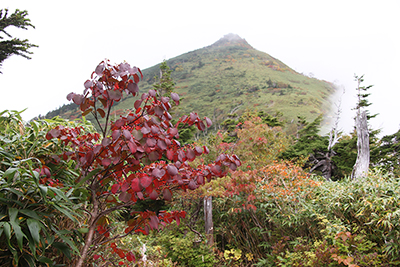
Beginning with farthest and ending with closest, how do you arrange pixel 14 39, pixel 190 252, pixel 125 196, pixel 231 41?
pixel 231 41
pixel 14 39
pixel 190 252
pixel 125 196

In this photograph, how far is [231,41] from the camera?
255 feet

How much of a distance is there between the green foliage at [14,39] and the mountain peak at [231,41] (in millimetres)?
72460

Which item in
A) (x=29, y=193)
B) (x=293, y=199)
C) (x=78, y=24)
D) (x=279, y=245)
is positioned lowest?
(x=279, y=245)

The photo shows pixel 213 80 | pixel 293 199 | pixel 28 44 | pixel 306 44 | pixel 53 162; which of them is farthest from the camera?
pixel 306 44

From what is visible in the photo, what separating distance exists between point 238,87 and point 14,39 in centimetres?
3942

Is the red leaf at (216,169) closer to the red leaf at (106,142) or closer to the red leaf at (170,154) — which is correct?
the red leaf at (170,154)

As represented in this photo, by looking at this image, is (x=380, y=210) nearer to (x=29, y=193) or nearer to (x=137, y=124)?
(x=137, y=124)

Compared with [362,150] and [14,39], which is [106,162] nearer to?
[14,39]

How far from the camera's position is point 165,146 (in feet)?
3.77

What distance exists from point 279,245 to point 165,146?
345 centimetres

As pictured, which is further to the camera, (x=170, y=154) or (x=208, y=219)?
(x=208, y=219)

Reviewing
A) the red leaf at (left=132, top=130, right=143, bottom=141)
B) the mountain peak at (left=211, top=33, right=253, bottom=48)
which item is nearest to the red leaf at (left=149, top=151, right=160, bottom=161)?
the red leaf at (left=132, top=130, right=143, bottom=141)

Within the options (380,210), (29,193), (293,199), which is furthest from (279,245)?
(29,193)

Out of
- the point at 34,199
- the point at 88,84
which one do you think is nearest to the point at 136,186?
the point at 88,84
